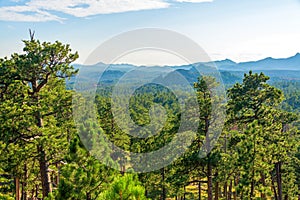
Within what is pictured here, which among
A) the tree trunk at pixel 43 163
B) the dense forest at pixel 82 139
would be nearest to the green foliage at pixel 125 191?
the dense forest at pixel 82 139

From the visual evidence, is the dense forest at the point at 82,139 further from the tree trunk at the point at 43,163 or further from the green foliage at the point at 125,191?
the green foliage at the point at 125,191

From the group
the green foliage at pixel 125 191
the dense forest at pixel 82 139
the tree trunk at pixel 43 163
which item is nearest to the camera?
the green foliage at pixel 125 191

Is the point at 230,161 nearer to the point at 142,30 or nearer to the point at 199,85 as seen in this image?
the point at 199,85

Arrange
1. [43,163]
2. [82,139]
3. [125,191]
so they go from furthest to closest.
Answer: [43,163], [82,139], [125,191]

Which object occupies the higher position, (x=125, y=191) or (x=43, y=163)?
(x=125, y=191)

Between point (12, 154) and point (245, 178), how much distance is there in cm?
844

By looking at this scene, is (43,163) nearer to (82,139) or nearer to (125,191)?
(82,139)

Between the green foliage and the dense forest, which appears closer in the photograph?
the green foliage

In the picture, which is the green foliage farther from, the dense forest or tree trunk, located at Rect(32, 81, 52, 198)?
tree trunk, located at Rect(32, 81, 52, 198)

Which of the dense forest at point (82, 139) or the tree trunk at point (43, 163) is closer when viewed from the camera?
the dense forest at point (82, 139)

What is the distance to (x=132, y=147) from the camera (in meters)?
19.2

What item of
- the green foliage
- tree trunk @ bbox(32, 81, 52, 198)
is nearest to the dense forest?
tree trunk @ bbox(32, 81, 52, 198)

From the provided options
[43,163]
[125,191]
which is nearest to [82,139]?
[125,191]

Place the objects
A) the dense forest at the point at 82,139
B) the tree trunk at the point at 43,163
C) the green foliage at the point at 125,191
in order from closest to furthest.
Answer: the green foliage at the point at 125,191 → the dense forest at the point at 82,139 → the tree trunk at the point at 43,163
